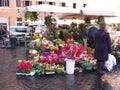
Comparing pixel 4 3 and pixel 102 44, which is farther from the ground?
pixel 4 3

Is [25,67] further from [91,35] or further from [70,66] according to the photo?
Result: [91,35]

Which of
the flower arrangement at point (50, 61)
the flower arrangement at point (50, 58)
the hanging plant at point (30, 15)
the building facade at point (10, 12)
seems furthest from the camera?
the building facade at point (10, 12)

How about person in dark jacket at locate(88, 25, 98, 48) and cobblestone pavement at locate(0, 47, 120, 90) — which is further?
person in dark jacket at locate(88, 25, 98, 48)

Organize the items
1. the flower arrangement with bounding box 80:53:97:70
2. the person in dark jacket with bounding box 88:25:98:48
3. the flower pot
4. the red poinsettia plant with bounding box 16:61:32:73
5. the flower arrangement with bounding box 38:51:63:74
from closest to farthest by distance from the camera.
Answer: the red poinsettia plant with bounding box 16:61:32:73, the flower arrangement with bounding box 38:51:63:74, the flower pot, the flower arrangement with bounding box 80:53:97:70, the person in dark jacket with bounding box 88:25:98:48

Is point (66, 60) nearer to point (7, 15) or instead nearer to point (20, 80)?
point (20, 80)

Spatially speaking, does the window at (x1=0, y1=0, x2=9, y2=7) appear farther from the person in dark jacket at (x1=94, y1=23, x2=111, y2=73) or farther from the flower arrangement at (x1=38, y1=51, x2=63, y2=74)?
the person in dark jacket at (x1=94, y1=23, x2=111, y2=73)

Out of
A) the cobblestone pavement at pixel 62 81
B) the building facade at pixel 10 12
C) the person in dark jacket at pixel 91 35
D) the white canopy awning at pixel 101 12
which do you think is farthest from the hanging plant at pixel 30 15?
the building facade at pixel 10 12

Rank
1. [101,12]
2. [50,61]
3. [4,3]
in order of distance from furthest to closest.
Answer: [4,3] → [101,12] → [50,61]

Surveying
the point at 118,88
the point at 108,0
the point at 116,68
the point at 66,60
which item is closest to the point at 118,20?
the point at 108,0

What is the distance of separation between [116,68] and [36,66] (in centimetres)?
339

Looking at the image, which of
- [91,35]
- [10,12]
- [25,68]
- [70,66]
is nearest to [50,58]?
[70,66]

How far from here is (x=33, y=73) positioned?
437 inches

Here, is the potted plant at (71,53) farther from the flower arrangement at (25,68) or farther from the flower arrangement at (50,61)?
the flower arrangement at (25,68)

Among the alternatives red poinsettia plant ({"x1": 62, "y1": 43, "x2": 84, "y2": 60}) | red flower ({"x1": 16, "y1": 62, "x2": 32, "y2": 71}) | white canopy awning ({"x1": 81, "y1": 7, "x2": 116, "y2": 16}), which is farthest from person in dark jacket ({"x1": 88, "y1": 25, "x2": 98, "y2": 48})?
red flower ({"x1": 16, "y1": 62, "x2": 32, "y2": 71})
